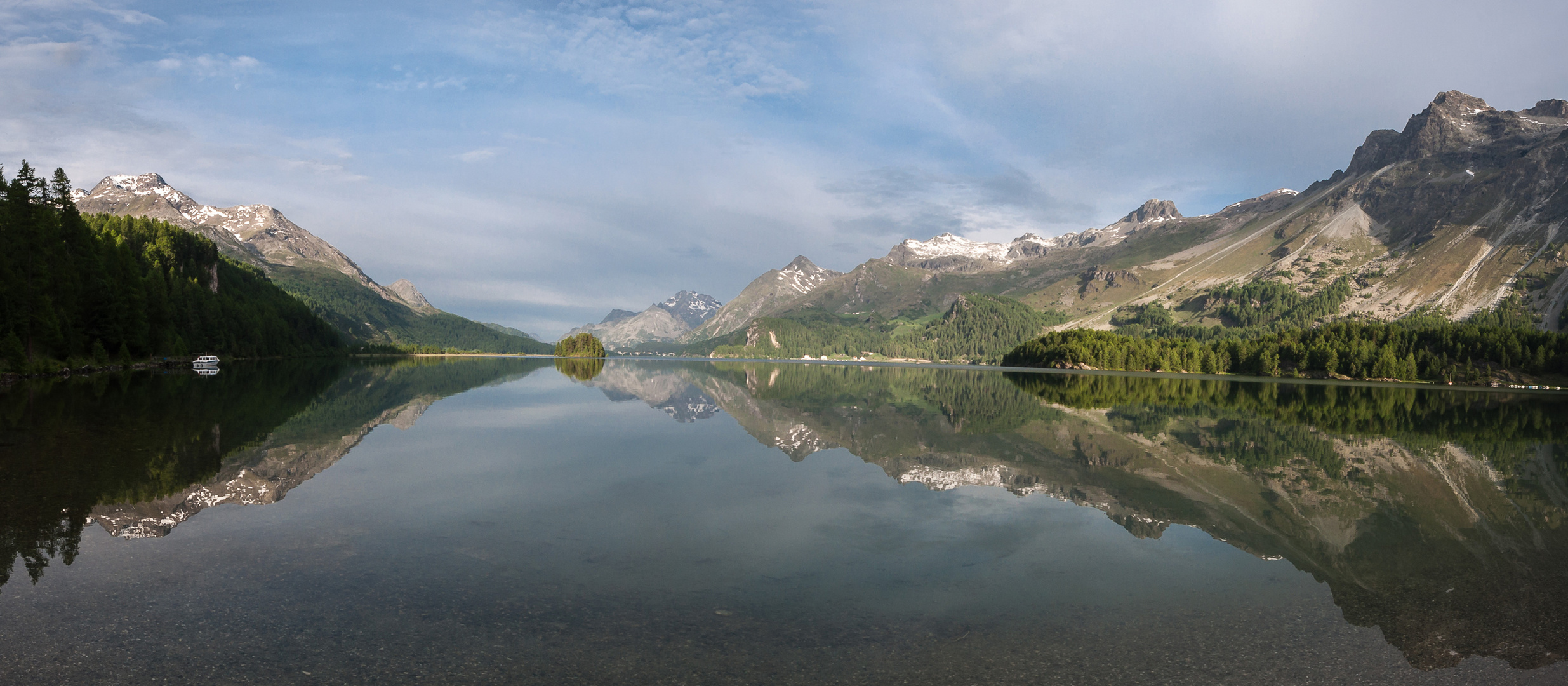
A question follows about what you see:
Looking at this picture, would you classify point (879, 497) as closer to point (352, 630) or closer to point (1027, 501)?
point (1027, 501)

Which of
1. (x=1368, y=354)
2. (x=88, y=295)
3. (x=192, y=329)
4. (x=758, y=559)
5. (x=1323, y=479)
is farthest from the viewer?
(x=1368, y=354)

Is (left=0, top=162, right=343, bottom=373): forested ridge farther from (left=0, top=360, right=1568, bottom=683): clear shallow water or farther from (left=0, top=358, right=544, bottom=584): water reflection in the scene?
(left=0, top=360, right=1568, bottom=683): clear shallow water

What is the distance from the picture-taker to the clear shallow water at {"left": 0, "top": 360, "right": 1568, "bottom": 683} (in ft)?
28.2

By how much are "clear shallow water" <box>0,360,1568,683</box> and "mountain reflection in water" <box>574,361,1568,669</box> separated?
132 mm

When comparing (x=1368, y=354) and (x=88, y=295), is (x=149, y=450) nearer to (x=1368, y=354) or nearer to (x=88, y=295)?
(x=88, y=295)

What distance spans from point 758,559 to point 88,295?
94.7m

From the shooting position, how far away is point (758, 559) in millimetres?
12875

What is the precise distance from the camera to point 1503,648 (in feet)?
31.8

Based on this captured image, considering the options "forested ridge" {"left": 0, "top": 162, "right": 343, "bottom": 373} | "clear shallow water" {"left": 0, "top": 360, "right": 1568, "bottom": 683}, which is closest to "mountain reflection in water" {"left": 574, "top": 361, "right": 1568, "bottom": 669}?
"clear shallow water" {"left": 0, "top": 360, "right": 1568, "bottom": 683}

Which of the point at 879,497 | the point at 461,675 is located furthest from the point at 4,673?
the point at 879,497

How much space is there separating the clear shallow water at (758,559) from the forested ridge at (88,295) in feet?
162

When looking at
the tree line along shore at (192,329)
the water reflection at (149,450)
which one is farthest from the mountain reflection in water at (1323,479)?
the tree line along shore at (192,329)

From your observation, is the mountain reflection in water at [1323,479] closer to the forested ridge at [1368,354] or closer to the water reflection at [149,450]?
the water reflection at [149,450]

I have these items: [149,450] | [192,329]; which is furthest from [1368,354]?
[192,329]
